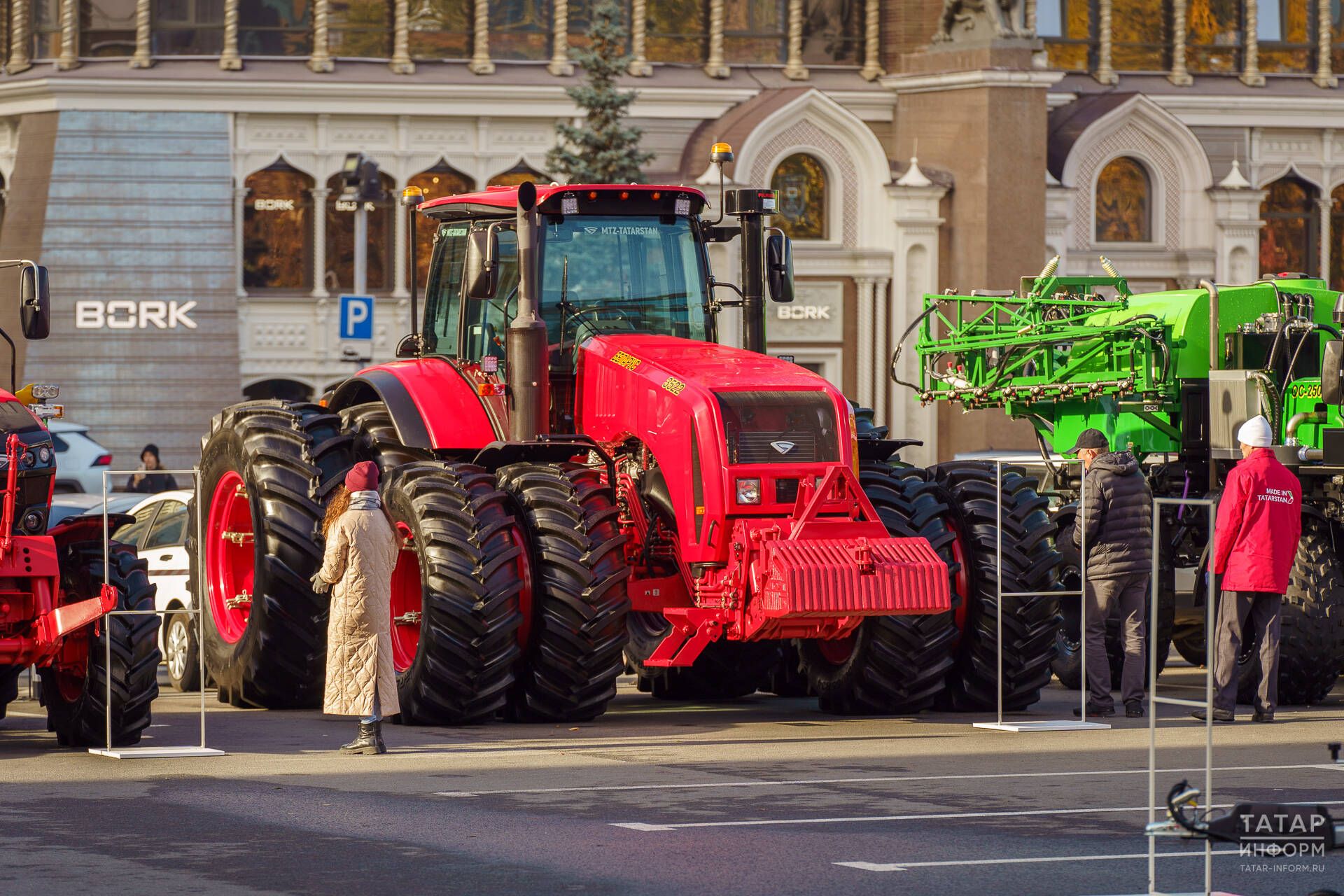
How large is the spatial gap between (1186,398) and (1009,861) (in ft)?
31.6

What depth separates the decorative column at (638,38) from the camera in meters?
44.6

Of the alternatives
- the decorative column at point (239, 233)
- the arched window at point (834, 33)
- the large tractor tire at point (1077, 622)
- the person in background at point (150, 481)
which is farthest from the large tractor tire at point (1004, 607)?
the arched window at point (834, 33)

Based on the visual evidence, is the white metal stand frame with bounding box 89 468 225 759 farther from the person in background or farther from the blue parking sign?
the person in background

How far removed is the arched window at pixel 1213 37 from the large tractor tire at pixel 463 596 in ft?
118

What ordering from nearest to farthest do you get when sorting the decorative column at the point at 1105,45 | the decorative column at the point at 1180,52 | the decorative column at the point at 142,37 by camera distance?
the decorative column at the point at 142,37 → the decorative column at the point at 1105,45 → the decorative column at the point at 1180,52

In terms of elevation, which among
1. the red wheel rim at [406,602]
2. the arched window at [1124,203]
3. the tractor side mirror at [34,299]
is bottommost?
the red wheel rim at [406,602]

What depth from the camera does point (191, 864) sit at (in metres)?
9.98

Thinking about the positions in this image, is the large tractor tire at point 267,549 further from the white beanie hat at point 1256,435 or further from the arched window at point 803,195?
the arched window at point 803,195

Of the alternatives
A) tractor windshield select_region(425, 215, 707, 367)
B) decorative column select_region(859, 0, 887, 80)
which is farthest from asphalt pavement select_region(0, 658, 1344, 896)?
decorative column select_region(859, 0, 887, 80)

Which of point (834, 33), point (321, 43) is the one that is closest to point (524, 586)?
point (321, 43)

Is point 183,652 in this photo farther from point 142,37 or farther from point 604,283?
point 142,37

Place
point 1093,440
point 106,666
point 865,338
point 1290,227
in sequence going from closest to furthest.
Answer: point 106,666
point 1093,440
point 865,338
point 1290,227

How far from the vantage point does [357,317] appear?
28.5m

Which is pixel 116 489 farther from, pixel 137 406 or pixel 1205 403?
pixel 1205 403
